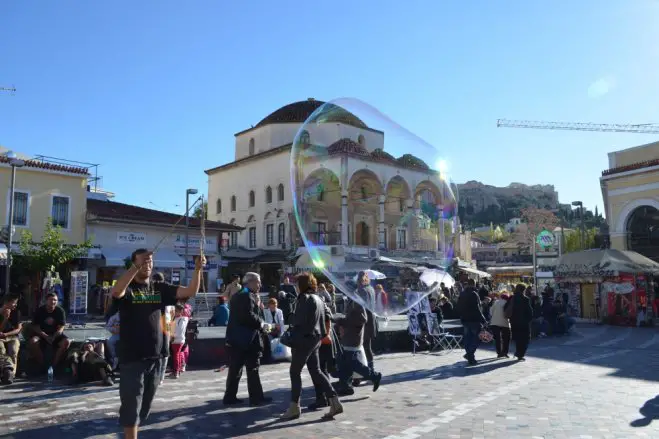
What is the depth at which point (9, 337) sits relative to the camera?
364 inches

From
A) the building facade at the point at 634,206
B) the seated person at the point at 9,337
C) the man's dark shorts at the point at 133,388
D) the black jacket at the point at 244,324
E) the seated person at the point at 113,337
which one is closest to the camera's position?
the man's dark shorts at the point at 133,388

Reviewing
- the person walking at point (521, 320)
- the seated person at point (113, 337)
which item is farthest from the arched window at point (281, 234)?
the seated person at point (113, 337)

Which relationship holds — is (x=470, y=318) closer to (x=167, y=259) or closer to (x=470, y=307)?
(x=470, y=307)

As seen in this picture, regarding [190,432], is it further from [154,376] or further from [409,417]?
[409,417]

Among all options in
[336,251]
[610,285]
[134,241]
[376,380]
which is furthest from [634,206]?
[376,380]

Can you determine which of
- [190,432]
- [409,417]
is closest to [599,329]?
[409,417]

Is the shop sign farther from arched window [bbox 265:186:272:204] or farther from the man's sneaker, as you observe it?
the man's sneaker

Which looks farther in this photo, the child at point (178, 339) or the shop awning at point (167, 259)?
the shop awning at point (167, 259)

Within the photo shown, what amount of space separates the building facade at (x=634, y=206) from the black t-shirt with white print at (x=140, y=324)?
30451mm

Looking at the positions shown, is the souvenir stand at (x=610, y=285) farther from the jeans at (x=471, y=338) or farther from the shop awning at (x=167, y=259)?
the shop awning at (x=167, y=259)

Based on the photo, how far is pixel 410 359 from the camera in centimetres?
1236

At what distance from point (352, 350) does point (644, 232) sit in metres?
28.7

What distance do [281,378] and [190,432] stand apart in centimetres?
378

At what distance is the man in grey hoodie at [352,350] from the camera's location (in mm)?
8039
